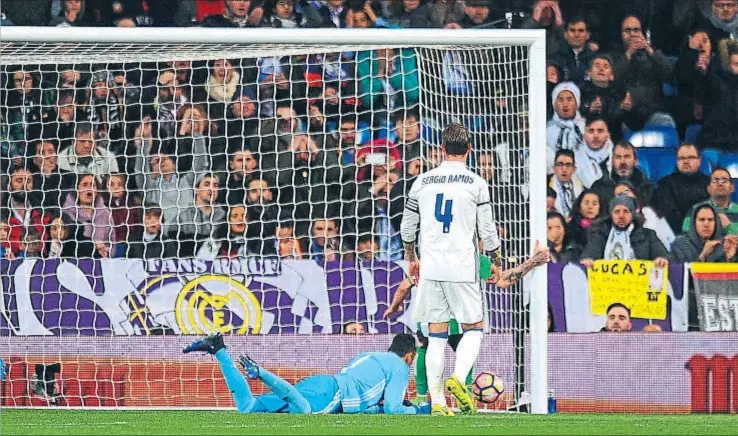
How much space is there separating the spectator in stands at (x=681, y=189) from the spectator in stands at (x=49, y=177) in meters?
4.93

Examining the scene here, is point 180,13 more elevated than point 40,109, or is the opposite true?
point 180,13

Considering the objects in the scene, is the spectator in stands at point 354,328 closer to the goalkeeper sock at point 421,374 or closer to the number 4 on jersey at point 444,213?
the goalkeeper sock at point 421,374

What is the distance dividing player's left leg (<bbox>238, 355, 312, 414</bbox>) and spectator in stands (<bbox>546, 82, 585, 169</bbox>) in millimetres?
3999

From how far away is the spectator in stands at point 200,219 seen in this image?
10586mm

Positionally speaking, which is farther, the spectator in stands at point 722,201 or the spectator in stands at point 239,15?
the spectator in stands at point 239,15

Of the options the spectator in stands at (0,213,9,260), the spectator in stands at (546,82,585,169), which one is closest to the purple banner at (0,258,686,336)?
the spectator in stands at (0,213,9,260)

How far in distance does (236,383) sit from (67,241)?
2652 millimetres

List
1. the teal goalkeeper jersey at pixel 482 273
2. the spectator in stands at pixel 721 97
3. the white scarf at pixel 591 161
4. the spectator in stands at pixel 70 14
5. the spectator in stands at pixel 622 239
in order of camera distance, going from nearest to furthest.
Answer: the teal goalkeeper jersey at pixel 482 273 < the spectator in stands at pixel 622 239 < the white scarf at pixel 591 161 < the spectator in stands at pixel 70 14 < the spectator in stands at pixel 721 97

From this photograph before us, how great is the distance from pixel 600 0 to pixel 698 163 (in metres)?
1.80

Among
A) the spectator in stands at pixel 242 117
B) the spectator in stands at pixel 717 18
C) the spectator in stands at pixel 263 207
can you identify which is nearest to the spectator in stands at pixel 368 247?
the spectator in stands at pixel 263 207

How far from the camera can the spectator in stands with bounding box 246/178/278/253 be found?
419 inches

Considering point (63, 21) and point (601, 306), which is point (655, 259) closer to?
point (601, 306)

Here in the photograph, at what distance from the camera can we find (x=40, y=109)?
423 inches

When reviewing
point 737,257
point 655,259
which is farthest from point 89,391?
point 737,257
